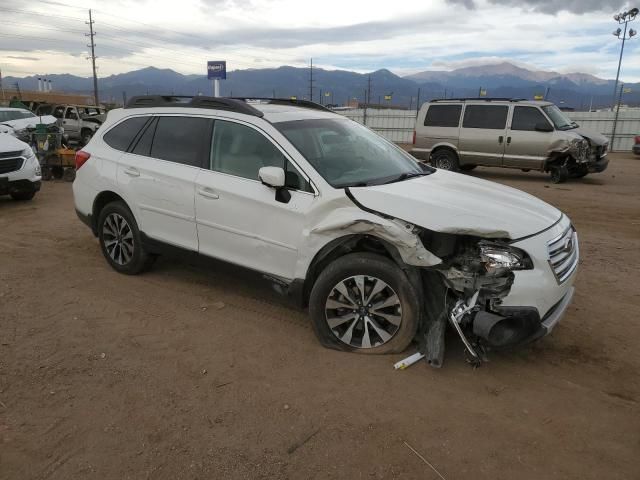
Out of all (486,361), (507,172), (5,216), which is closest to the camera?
(486,361)

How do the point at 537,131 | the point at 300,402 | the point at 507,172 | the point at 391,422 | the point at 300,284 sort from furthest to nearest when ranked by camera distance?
the point at 507,172 → the point at 537,131 → the point at 300,284 → the point at 300,402 → the point at 391,422

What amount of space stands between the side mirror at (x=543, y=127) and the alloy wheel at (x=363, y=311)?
10.4 meters

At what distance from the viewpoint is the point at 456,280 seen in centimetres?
335

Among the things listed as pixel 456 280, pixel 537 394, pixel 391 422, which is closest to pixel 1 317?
pixel 391 422

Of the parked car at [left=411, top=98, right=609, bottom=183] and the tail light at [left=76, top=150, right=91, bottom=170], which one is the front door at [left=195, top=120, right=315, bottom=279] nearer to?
the tail light at [left=76, top=150, right=91, bottom=170]

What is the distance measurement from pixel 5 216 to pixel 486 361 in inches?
325

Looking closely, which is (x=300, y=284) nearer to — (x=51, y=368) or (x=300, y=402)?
(x=300, y=402)

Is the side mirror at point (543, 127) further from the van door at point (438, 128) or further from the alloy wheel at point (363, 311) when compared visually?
the alloy wheel at point (363, 311)

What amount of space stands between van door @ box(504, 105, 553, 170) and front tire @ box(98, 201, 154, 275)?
1031 centimetres

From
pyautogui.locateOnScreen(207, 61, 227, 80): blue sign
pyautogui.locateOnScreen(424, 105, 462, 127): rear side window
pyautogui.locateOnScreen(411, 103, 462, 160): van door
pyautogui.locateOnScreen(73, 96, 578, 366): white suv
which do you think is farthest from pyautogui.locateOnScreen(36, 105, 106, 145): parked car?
pyautogui.locateOnScreen(73, 96, 578, 366): white suv

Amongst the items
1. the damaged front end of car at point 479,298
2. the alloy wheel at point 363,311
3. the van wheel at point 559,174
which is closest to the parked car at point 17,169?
the alloy wheel at point 363,311

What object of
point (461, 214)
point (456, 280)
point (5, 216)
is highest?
point (461, 214)

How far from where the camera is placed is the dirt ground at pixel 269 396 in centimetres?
268

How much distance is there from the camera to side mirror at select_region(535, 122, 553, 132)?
12.1 meters
